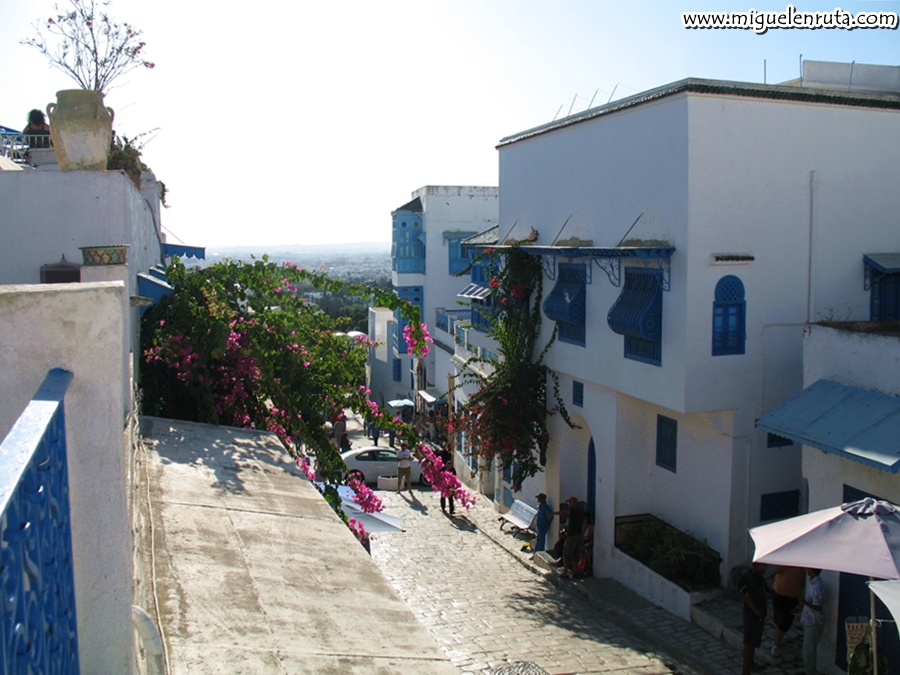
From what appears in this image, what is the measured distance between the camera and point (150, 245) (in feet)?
41.6

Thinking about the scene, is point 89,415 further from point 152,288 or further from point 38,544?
point 152,288

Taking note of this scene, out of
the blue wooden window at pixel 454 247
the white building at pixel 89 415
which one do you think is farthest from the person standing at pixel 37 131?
the blue wooden window at pixel 454 247

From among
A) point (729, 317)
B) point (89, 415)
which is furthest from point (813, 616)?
point (89, 415)

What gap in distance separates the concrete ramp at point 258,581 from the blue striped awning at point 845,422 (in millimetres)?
5372

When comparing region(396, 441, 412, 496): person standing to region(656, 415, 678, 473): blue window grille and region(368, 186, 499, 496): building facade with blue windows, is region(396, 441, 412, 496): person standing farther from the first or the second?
region(368, 186, 499, 496): building facade with blue windows

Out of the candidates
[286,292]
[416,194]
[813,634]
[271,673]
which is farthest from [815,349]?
[416,194]

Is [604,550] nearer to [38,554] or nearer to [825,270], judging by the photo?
[825,270]

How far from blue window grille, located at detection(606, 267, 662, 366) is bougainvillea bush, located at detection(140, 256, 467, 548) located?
3.79 meters

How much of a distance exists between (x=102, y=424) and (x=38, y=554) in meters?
0.75

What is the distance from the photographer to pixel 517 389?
15.6 metres

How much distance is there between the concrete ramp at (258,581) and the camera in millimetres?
3982

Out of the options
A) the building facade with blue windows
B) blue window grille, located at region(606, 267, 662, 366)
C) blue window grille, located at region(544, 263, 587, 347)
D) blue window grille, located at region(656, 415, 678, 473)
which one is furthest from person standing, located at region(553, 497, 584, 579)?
the building facade with blue windows

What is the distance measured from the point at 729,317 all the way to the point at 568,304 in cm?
354

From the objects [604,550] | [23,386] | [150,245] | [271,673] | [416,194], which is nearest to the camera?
[23,386]
